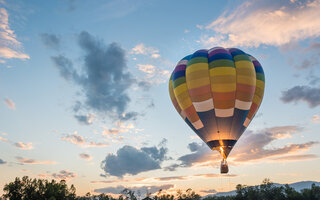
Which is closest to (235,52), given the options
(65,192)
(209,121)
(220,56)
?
(220,56)

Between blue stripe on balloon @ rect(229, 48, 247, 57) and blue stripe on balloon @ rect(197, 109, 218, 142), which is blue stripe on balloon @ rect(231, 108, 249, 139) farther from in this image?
blue stripe on balloon @ rect(229, 48, 247, 57)

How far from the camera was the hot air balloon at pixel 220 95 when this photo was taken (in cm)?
2598

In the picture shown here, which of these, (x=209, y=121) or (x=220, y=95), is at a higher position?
(x=220, y=95)

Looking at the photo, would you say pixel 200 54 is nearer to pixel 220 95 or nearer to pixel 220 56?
pixel 220 56

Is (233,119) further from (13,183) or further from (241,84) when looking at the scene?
(13,183)

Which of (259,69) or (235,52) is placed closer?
(235,52)

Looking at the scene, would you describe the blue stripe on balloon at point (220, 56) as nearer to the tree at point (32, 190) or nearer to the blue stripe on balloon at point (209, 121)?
the blue stripe on balloon at point (209, 121)

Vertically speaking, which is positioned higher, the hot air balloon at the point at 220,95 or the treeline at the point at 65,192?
the hot air balloon at the point at 220,95

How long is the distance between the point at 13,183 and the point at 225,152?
43.8 meters

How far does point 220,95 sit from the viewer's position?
26.0m

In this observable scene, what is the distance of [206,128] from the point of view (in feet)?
88.3

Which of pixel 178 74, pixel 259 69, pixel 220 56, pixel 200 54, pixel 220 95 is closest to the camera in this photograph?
pixel 220 95

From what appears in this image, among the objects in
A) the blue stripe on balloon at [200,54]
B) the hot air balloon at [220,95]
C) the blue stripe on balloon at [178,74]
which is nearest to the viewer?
the hot air balloon at [220,95]

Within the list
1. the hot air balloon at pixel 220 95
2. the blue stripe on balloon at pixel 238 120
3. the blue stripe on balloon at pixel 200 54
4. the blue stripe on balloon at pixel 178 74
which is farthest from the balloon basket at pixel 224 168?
the blue stripe on balloon at pixel 200 54
